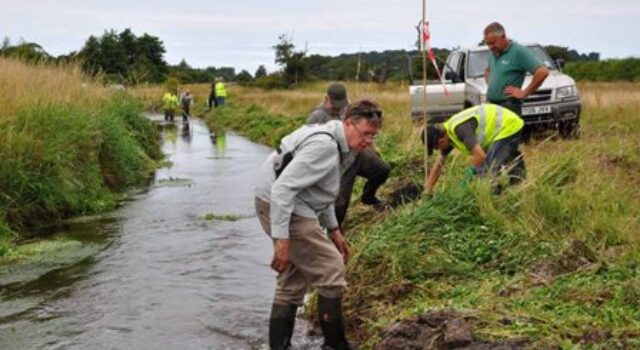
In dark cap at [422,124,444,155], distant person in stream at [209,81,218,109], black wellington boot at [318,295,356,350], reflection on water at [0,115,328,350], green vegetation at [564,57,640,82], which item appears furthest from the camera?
green vegetation at [564,57,640,82]

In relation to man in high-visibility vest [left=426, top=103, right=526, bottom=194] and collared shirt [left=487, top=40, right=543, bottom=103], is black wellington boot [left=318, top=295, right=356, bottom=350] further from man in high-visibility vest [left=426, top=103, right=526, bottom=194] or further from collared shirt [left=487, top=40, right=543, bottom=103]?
collared shirt [left=487, top=40, right=543, bottom=103]

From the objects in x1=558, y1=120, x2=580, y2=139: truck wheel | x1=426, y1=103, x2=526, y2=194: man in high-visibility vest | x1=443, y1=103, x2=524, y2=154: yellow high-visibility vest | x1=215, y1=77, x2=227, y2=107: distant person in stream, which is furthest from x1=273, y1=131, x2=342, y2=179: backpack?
x1=215, y1=77, x2=227, y2=107: distant person in stream

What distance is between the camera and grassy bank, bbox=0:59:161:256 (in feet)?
31.2

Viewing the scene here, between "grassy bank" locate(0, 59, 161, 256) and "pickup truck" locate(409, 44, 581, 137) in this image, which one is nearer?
"grassy bank" locate(0, 59, 161, 256)

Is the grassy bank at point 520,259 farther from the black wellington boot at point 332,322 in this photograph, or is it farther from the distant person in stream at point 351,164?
the distant person in stream at point 351,164

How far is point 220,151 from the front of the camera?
19.9 meters

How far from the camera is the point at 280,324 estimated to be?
522 centimetres

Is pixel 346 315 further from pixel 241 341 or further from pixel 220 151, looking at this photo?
pixel 220 151

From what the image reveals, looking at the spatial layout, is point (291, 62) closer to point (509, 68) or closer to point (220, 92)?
point (220, 92)

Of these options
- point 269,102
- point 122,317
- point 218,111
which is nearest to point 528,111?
point 122,317

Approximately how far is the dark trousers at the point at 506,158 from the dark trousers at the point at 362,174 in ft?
3.31

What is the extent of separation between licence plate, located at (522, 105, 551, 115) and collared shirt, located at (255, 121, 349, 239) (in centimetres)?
878

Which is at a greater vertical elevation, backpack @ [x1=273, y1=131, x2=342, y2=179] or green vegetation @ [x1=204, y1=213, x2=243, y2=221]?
backpack @ [x1=273, y1=131, x2=342, y2=179]

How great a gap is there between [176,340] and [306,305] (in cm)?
108
